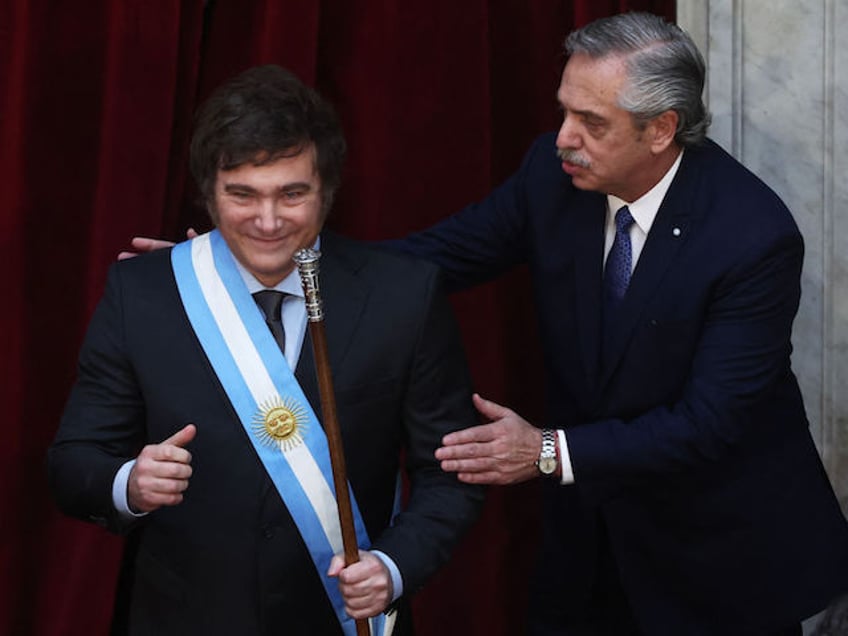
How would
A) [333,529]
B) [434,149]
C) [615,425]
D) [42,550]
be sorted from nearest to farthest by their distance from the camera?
[333,529]
[615,425]
[42,550]
[434,149]

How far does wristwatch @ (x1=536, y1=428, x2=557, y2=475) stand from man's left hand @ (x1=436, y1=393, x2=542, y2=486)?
1cm

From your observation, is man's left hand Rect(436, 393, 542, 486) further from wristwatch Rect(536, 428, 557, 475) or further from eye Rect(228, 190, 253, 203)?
eye Rect(228, 190, 253, 203)

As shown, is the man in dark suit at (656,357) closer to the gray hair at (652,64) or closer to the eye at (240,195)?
the gray hair at (652,64)

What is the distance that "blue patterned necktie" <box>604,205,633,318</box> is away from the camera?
2.98 meters

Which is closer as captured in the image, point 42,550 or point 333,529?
point 333,529

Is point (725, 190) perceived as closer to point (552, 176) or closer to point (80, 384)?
point (552, 176)

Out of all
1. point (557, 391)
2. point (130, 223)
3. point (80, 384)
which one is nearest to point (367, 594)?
point (80, 384)

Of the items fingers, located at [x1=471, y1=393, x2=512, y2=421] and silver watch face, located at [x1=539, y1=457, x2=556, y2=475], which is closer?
fingers, located at [x1=471, y1=393, x2=512, y2=421]

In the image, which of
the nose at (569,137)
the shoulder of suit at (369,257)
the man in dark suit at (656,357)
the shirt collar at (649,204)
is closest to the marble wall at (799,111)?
the man in dark suit at (656,357)

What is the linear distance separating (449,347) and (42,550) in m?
1.19

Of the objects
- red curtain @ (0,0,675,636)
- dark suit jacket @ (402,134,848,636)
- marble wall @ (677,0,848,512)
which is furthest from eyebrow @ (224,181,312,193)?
marble wall @ (677,0,848,512)

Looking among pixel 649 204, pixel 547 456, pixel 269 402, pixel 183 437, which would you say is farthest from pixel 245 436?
pixel 649 204

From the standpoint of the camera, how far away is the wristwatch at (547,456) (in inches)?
113

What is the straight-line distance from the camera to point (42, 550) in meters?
3.35
